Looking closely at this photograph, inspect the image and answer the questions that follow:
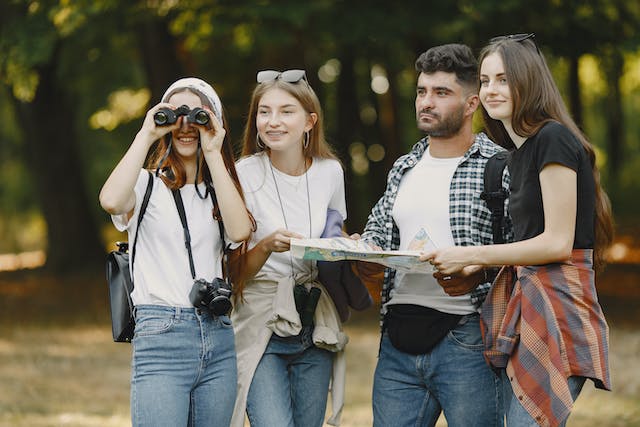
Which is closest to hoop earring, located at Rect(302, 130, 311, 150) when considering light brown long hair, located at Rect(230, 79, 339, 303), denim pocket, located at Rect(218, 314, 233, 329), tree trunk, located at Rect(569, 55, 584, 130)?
light brown long hair, located at Rect(230, 79, 339, 303)

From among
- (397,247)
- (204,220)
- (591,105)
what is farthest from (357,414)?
(591,105)

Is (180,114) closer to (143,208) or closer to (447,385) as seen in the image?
(143,208)

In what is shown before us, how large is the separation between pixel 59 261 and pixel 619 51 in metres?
12.0

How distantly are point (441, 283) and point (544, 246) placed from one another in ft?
2.20

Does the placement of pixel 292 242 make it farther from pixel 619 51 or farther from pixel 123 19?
pixel 123 19

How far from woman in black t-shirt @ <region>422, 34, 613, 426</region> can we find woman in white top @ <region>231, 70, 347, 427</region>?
917 millimetres

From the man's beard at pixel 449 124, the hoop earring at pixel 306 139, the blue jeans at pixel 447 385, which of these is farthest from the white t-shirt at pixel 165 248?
the man's beard at pixel 449 124

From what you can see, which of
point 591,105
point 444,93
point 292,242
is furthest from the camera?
point 591,105

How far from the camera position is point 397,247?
185 inches

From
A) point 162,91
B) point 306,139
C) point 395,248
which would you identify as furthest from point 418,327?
point 162,91

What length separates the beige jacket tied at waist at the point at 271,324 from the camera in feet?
14.7

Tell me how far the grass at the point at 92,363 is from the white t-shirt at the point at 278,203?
11.4 feet

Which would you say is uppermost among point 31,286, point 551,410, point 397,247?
point 397,247

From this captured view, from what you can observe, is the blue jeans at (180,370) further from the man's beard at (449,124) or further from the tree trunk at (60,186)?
the tree trunk at (60,186)
